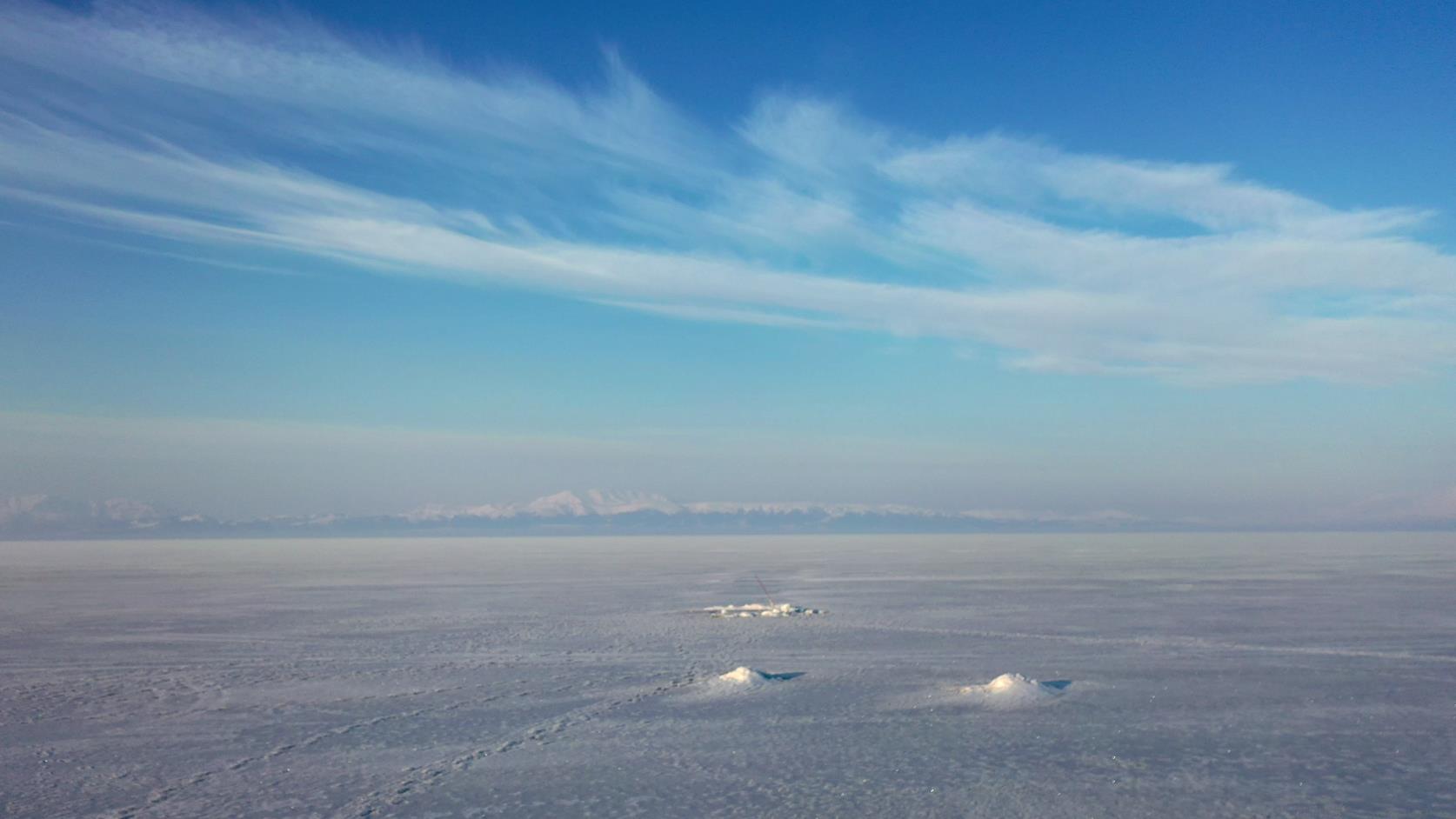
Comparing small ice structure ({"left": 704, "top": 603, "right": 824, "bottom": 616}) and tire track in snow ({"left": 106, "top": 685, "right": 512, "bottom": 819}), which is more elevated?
small ice structure ({"left": 704, "top": 603, "right": 824, "bottom": 616})

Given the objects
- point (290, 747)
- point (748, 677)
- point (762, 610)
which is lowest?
point (290, 747)

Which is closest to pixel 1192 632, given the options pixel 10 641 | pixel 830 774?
pixel 830 774

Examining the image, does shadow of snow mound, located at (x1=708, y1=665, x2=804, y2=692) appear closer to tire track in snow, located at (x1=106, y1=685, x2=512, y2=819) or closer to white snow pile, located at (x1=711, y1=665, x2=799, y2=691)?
white snow pile, located at (x1=711, y1=665, x2=799, y2=691)

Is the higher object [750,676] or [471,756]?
[750,676]

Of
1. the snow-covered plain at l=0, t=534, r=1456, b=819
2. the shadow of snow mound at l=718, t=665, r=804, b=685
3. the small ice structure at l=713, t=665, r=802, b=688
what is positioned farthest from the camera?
the shadow of snow mound at l=718, t=665, r=804, b=685

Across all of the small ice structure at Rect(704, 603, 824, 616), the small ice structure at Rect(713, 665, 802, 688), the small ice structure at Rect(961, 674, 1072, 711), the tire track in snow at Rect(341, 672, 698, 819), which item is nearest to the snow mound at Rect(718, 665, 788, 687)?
the small ice structure at Rect(713, 665, 802, 688)

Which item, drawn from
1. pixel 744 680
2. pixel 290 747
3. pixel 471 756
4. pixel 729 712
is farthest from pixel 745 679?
pixel 290 747

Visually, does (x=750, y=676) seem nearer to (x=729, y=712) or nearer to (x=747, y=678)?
(x=747, y=678)
